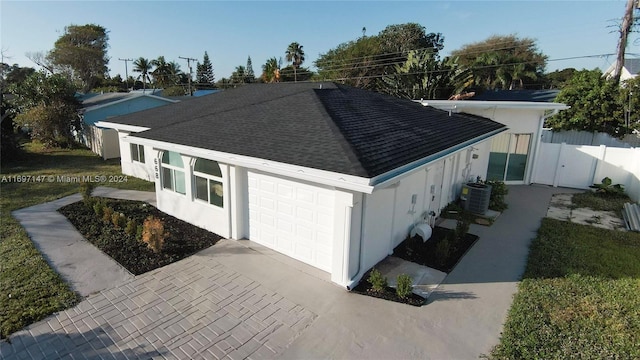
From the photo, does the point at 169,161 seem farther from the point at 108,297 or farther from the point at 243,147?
the point at 108,297

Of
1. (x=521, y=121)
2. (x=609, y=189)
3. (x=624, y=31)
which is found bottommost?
(x=609, y=189)

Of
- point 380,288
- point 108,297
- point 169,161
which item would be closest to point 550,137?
point 380,288

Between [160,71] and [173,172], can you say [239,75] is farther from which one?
[173,172]

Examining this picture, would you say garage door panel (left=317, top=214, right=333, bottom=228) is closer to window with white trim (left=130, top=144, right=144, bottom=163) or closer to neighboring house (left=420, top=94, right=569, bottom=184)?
neighboring house (left=420, top=94, right=569, bottom=184)

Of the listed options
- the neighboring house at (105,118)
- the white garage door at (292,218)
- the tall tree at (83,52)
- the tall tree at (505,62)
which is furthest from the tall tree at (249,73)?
the white garage door at (292,218)

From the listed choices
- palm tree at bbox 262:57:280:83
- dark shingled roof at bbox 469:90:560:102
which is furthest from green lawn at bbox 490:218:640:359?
palm tree at bbox 262:57:280:83

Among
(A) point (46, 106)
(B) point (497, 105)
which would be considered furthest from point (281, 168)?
(A) point (46, 106)

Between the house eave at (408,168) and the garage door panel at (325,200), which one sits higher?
the house eave at (408,168)

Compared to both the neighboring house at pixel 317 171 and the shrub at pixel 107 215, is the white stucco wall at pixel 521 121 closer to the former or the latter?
the neighboring house at pixel 317 171
